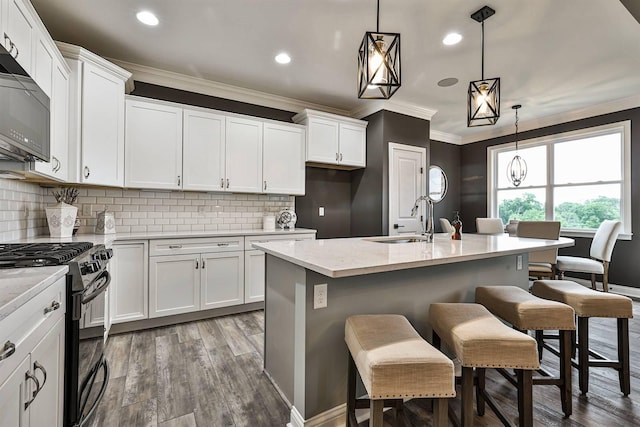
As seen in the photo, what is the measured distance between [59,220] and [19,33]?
1.43 m

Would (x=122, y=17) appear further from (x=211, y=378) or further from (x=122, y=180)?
(x=211, y=378)

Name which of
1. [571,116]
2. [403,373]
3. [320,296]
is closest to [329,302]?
[320,296]

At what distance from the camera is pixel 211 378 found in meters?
2.06

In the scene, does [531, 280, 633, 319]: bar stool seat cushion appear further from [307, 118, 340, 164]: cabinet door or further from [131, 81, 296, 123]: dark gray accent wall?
[131, 81, 296, 123]: dark gray accent wall

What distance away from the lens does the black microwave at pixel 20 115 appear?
1338 mm

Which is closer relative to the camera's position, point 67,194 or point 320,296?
point 320,296

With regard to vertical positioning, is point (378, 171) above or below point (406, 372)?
above

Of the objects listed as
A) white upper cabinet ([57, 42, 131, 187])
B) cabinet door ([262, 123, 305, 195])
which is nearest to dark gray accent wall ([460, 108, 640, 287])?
cabinet door ([262, 123, 305, 195])

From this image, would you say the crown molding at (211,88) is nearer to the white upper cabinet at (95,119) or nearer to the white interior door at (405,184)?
the white upper cabinet at (95,119)

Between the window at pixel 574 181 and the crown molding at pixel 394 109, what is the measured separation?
2.10 metres

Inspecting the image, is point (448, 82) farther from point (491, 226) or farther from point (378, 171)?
point (491, 226)

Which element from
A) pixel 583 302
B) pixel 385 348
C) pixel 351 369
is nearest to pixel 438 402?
pixel 385 348

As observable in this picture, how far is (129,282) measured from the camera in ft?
9.20

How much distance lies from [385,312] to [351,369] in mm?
432
